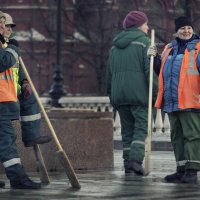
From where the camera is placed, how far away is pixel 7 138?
39.0ft

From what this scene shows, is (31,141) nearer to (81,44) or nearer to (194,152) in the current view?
(194,152)

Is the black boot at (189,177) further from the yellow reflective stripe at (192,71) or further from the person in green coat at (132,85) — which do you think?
the person in green coat at (132,85)

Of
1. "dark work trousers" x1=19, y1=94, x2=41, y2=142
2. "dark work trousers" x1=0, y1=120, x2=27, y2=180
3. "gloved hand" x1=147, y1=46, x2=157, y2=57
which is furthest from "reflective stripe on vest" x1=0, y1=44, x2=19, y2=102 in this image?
"gloved hand" x1=147, y1=46, x2=157, y2=57

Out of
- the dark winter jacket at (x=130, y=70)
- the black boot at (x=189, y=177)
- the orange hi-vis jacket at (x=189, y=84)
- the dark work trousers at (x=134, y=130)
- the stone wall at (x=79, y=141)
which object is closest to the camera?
the black boot at (x=189, y=177)

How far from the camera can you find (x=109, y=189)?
1166 centimetres

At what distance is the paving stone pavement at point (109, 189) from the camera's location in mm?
10906

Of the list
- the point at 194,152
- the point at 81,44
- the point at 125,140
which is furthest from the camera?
the point at 81,44

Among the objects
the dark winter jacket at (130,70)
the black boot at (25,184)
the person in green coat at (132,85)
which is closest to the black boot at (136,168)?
the person in green coat at (132,85)

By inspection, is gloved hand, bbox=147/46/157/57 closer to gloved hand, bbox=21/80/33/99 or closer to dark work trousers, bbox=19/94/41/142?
dark work trousers, bbox=19/94/41/142

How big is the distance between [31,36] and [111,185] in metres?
48.8

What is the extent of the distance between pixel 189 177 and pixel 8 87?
2.21m

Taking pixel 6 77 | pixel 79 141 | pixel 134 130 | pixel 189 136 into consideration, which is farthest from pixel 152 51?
pixel 6 77

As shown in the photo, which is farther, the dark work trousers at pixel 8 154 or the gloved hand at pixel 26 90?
the gloved hand at pixel 26 90

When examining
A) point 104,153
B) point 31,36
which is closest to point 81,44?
point 31,36
